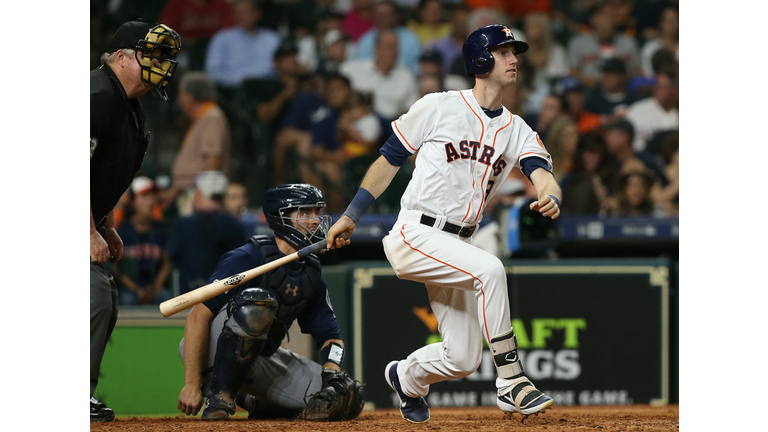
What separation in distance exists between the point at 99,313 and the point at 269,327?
0.83m

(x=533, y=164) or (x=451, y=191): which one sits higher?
(x=533, y=164)

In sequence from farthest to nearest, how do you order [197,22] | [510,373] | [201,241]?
[197,22]
[201,241]
[510,373]

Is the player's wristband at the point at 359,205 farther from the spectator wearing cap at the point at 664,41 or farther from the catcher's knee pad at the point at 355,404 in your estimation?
the spectator wearing cap at the point at 664,41

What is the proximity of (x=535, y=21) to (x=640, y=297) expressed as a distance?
3.76 m

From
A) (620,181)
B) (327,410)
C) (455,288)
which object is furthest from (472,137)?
(620,181)

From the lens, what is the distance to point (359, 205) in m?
4.03

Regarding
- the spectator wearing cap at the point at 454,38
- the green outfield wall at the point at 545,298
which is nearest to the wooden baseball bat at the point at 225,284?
the green outfield wall at the point at 545,298

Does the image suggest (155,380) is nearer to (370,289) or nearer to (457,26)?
(370,289)

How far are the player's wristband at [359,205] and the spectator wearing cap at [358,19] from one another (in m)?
5.46

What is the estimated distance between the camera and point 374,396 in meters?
6.61

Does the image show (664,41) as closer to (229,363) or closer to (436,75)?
(436,75)

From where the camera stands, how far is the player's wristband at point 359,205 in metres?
4.00

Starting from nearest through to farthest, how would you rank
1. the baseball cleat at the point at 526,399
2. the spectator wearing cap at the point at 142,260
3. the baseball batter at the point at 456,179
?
1. the baseball cleat at the point at 526,399
2. the baseball batter at the point at 456,179
3. the spectator wearing cap at the point at 142,260

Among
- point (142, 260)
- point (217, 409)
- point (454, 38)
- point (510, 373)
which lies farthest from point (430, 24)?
point (510, 373)
